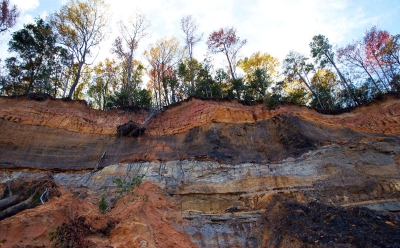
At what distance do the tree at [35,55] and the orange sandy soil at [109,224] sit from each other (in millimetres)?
15400

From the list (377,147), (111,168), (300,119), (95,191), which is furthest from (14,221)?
(377,147)

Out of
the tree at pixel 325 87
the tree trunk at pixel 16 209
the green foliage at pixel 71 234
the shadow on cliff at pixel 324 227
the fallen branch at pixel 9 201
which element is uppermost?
the tree at pixel 325 87

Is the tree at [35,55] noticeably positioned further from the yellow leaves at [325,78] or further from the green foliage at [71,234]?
the yellow leaves at [325,78]

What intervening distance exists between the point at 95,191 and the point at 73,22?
52.3ft

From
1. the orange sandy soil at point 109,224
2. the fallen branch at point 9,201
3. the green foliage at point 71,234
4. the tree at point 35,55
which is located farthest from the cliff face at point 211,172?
the tree at point 35,55

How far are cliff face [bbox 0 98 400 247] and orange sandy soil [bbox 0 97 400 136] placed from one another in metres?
0.07

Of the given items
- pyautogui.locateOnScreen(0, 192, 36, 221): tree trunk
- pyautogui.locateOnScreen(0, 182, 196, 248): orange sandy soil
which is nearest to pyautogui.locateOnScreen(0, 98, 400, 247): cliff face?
pyautogui.locateOnScreen(0, 182, 196, 248): orange sandy soil

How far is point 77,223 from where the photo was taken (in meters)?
6.10

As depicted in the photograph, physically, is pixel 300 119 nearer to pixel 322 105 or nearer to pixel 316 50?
pixel 322 105

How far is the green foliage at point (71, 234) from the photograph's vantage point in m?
5.53

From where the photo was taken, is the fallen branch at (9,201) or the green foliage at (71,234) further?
the fallen branch at (9,201)

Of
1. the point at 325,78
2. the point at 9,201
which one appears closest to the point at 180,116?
the point at 9,201

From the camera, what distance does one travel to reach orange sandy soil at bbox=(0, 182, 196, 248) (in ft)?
19.0

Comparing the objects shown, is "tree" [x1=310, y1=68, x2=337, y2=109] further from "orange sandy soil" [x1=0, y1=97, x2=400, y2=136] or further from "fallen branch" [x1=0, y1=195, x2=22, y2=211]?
"fallen branch" [x1=0, y1=195, x2=22, y2=211]
